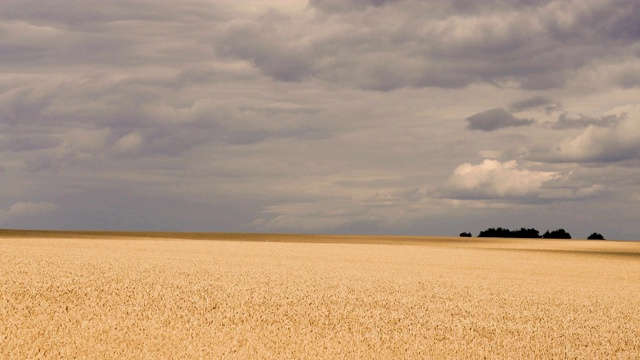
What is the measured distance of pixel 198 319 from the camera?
10.4 m

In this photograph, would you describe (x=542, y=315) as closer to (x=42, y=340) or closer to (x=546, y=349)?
(x=546, y=349)

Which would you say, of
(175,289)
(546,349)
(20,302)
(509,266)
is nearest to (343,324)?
(546,349)

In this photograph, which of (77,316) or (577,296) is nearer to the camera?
(77,316)

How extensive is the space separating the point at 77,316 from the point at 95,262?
839cm

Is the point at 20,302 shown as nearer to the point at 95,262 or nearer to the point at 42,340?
the point at 42,340

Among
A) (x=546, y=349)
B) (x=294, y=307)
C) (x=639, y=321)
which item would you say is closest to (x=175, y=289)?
(x=294, y=307)

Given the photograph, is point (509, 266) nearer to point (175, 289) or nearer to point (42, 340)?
point (175, 289)

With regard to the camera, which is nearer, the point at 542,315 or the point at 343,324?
the point at 343,324

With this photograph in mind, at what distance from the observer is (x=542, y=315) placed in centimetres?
1238

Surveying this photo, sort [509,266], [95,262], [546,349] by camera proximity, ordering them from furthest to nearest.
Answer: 1. [509,266]
2. [95,262]
3. [546,349]

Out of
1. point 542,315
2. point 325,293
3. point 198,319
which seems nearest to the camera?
point 198,319

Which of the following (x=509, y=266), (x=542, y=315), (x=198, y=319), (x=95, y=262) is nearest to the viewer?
(x=198, y=319)

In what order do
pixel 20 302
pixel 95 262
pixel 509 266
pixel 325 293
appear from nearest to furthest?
pixel 20 302
pixel 325 293
pixel 95 262
pixel 509 266

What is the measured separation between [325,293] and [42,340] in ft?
19.6
